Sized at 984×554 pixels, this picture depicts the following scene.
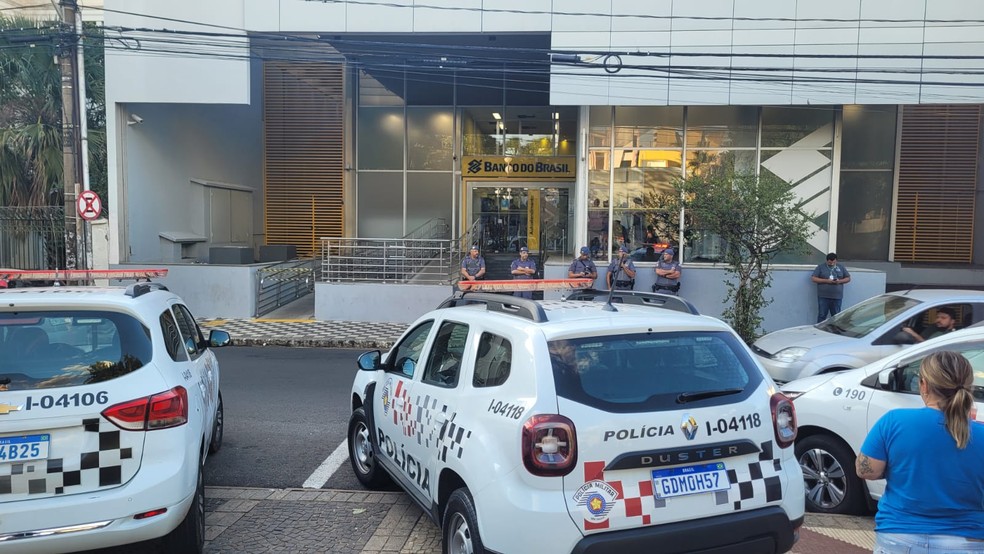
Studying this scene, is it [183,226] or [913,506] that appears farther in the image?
[183,226]

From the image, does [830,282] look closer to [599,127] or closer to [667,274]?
[667,274]

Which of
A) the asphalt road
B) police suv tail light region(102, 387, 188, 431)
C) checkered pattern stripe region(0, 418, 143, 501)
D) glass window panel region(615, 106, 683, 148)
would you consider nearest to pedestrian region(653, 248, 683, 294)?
glass window panel region(615, 106, 683, 148)

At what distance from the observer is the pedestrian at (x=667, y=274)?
13734mm

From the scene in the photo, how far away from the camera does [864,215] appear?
18625mm

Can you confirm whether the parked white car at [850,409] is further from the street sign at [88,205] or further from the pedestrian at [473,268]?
the street sign at [88,205]

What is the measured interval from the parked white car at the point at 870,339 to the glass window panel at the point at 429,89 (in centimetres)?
1506

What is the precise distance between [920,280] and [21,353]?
19876 mm

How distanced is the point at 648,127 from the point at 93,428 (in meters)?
13.6

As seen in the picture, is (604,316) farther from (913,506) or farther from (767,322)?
(767,322)

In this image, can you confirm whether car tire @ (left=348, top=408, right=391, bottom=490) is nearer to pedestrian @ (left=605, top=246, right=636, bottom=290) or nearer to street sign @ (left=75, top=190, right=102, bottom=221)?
pedestrian @ (left=605, top=246, right=636, bottom=290)

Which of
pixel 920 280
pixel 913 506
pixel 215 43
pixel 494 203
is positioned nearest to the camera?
A: pixel 913 506

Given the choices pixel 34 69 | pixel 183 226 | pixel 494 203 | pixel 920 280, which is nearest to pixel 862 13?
pixel 920 280

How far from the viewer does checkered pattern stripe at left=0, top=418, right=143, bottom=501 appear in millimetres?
3332

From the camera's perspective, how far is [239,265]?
52.7ft
